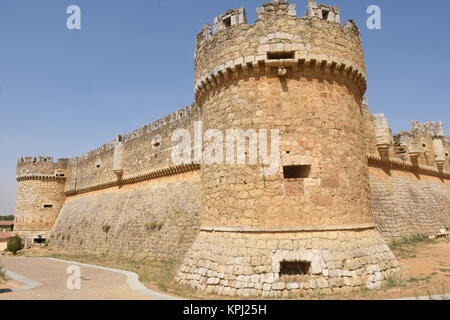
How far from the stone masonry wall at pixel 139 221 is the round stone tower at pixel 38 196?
133 inches

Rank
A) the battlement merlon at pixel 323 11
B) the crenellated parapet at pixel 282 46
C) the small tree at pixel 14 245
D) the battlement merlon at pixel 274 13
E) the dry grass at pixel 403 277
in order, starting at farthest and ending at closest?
1. the small tree at pixel 14 245
2. the battlement merlon at pixel 323 11
3. the battlement merlon at pixel 274 13
4. the crenellated parapet at pixel 282 46
5. the dry grass at pixel 403 277

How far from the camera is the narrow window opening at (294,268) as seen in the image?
7.02 m

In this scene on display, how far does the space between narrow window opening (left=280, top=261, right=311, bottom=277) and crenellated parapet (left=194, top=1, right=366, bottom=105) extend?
4.62 metres

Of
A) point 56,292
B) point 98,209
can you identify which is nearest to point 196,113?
point 56,292

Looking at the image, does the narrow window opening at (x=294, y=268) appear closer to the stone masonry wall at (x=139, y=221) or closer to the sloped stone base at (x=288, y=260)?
the sloped stone base at (x=288, y=260)

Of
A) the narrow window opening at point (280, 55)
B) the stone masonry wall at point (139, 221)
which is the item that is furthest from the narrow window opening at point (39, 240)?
the narrow window opening at point (280, 55)

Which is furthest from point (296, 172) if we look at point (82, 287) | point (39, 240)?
point (39, 240)

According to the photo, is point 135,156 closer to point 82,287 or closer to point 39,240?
point 82,287

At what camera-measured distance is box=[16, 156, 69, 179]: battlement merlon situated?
27328 millimetres

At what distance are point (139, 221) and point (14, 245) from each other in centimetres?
1415

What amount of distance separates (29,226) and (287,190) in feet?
87.6

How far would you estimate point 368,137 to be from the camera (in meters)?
15.3

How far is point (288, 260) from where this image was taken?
6.94m

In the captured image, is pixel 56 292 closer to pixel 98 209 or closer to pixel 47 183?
pixel 98 209
